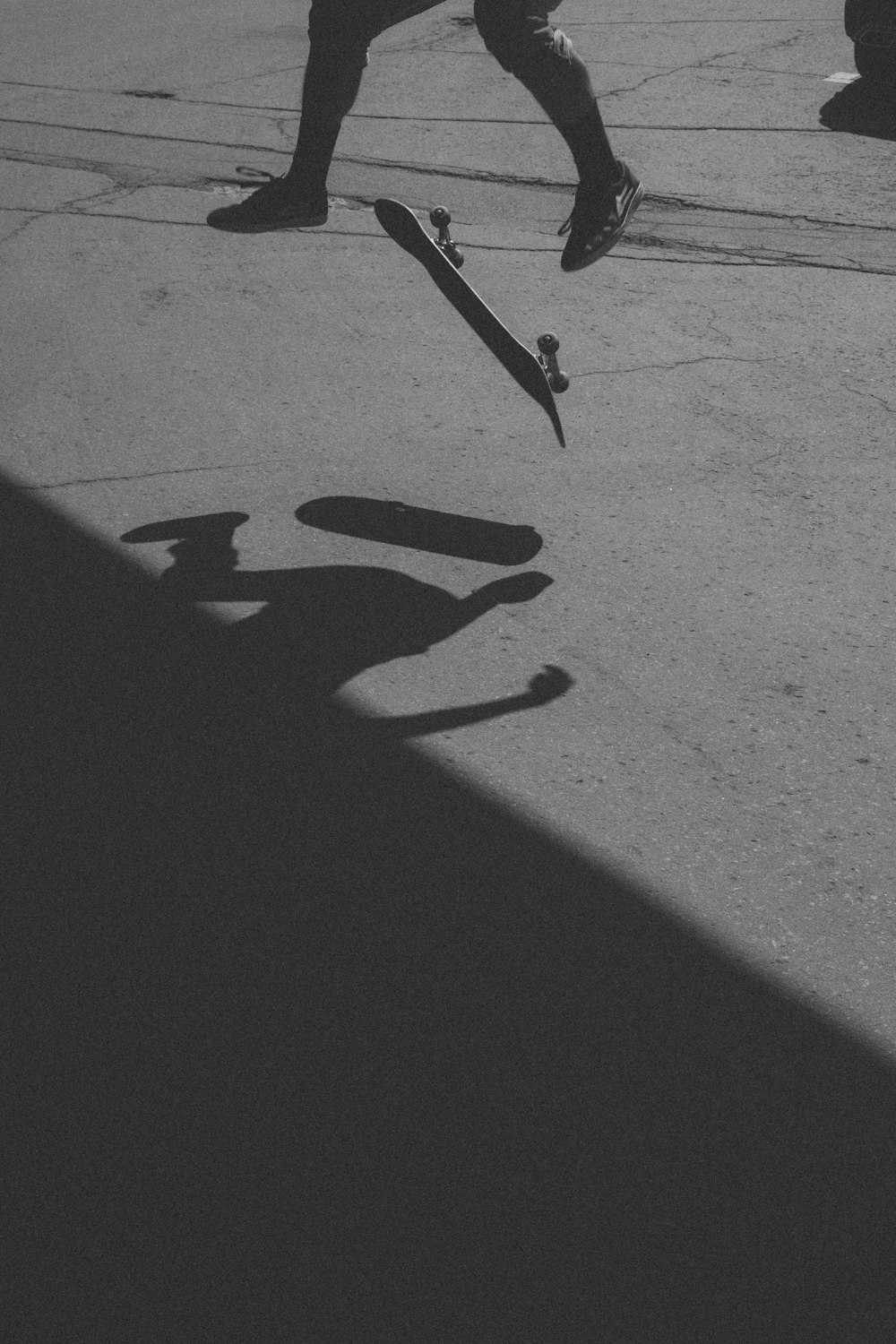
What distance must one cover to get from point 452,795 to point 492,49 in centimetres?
212

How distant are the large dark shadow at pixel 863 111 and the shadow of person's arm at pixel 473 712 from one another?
5.30 m

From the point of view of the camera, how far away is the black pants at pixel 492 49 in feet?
12.4

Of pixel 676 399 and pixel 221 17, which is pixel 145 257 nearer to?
pixel 676 399

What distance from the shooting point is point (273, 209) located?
4.30m

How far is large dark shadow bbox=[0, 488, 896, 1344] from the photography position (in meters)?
1.81

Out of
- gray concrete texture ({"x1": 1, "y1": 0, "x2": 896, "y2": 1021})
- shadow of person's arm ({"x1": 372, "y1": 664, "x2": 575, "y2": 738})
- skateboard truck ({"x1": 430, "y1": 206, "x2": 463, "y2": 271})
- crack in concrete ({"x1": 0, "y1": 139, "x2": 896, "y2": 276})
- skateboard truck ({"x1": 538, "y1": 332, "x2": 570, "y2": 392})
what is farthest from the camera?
crack in concrete ({"x1": 0, "y1": 139, "x2": 896, "y2": 276})

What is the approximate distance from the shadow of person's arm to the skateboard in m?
1.01

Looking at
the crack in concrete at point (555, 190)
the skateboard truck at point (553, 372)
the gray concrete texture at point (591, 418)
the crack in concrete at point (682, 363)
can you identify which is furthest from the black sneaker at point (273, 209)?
the crack in concrete at point (555, 190)

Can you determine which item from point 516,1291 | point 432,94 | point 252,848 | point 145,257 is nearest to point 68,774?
point 252,848

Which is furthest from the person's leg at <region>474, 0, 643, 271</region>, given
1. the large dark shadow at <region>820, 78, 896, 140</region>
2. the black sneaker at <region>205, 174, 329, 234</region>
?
the large dark shadow at <region>820, 78, 896, 140</region>

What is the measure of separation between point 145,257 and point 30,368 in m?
1.28

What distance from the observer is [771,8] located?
1084 cm

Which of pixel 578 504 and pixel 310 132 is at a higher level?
pixel 310 132

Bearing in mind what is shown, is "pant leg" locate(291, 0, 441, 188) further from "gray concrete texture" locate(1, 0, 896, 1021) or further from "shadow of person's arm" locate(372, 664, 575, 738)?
"shadow of person's arm" locate(372, 664, 575, 738)
